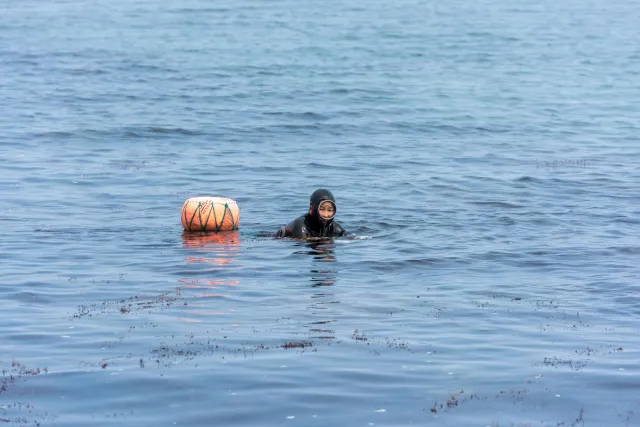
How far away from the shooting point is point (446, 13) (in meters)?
69.1

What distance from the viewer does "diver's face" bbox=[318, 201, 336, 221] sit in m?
19.5

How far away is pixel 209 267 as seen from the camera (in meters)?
17.2

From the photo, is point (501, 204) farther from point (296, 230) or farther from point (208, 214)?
point (208, 214)

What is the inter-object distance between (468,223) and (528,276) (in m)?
4.96

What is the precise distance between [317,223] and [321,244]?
57cm

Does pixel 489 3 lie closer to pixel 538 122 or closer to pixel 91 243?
pixel 538 122

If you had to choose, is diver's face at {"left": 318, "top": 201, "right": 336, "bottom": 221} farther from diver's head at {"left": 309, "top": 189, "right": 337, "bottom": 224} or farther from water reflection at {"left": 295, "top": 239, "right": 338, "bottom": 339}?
water reflection at {"left": 295, "top": 239, "right": 338, "bottom": 339}

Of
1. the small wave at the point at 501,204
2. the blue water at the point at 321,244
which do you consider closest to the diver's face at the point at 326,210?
the blue water at the point at 321,244

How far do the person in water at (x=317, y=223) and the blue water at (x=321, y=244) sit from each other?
1.69 feet

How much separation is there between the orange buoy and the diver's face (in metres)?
1.69

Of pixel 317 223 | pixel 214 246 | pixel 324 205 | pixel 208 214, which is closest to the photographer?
pixel 214 246

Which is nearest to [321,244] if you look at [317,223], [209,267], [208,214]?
[317,223]

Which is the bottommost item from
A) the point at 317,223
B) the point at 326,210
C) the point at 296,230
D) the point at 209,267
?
the point at 209,267

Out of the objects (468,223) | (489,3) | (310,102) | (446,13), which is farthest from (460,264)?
(489,3)
